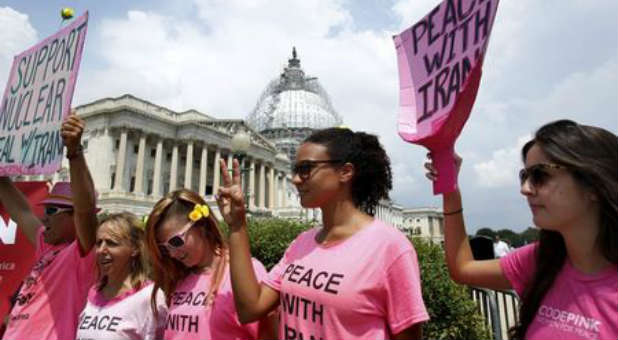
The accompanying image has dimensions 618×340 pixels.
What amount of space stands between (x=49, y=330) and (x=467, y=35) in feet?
11.6

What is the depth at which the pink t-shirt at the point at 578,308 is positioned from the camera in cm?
178

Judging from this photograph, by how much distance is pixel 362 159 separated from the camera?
2.61 meters

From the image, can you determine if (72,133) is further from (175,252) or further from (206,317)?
(206,317)

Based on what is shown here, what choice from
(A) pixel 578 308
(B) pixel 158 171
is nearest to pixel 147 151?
(B) pixel 158 171

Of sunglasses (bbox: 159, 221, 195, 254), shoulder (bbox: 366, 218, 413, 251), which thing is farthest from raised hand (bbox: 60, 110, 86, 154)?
shoulder (bbox: 366, 218, 413, 251)

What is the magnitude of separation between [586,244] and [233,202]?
179 cm

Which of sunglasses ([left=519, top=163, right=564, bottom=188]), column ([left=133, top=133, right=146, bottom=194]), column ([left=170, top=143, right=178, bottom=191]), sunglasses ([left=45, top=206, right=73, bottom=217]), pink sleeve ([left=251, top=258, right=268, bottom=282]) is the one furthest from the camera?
column ([left=170, top=143, right=178, bottom=191])

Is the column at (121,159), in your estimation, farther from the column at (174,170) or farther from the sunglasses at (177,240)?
the sunglasses at (177,240)

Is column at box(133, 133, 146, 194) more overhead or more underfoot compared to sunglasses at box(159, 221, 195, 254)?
more overhead

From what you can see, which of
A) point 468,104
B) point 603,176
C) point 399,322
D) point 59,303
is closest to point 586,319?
point 603,176

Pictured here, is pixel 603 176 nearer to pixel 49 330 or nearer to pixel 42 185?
pixel 49 330

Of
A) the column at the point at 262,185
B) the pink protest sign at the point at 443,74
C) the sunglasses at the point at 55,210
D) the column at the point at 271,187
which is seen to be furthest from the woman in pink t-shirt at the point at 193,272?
the column at the point at 271,187

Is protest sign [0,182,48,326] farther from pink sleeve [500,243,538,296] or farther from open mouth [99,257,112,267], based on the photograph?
pink sleeve [500,243,538,296]

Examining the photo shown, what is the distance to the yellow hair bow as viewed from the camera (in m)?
2.90
